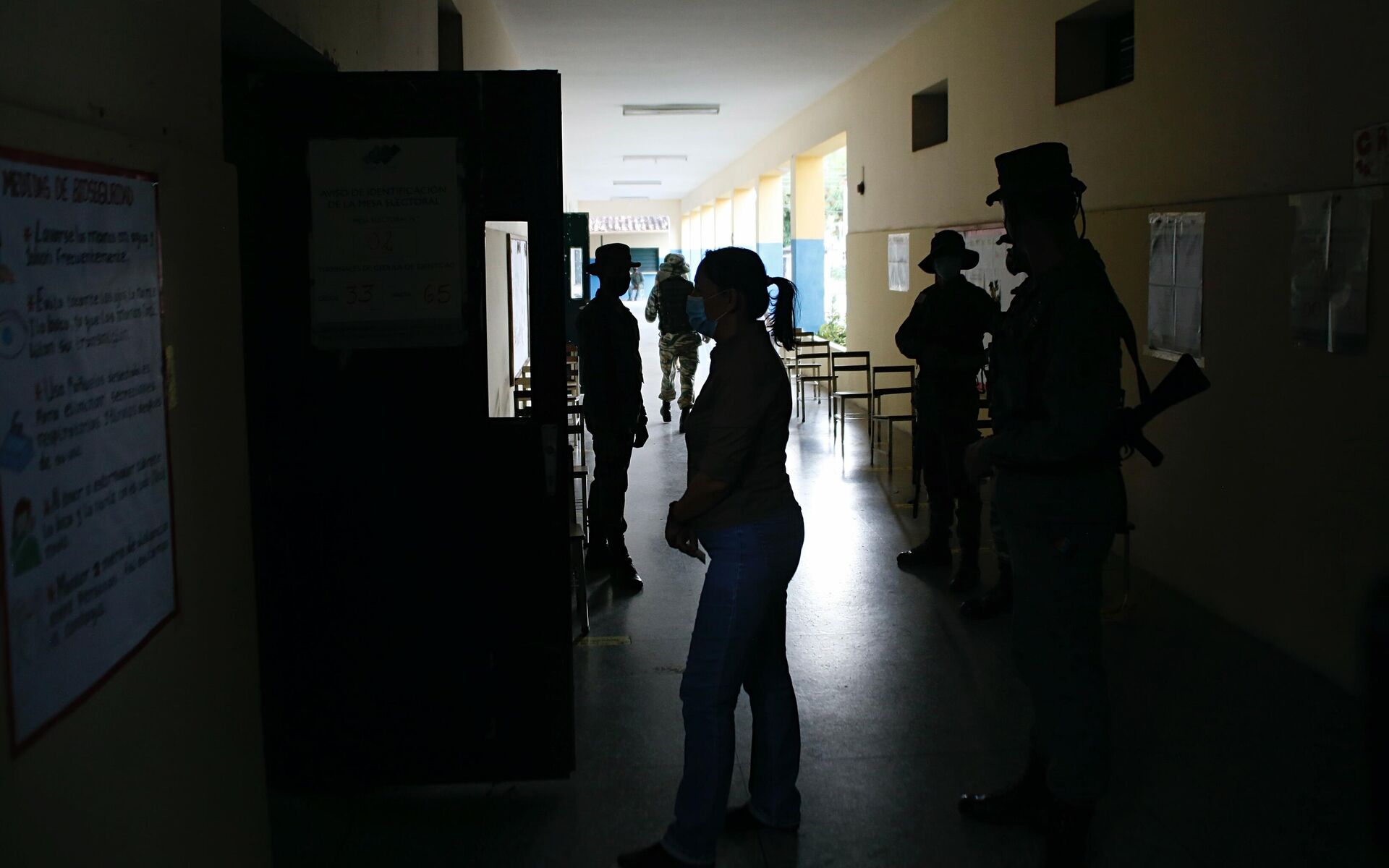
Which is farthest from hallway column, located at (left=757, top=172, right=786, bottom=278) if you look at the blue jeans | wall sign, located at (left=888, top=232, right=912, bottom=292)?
the blue jeans

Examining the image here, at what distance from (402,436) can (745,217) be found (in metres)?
21.4

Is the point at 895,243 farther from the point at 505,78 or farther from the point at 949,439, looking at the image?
the point at 505,78

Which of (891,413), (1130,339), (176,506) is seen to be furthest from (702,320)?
(891,413)

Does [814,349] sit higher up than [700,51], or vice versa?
[700,51]

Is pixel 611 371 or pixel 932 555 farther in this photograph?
pixel 932 555

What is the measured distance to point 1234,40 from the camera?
16.4 feet

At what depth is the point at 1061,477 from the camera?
2.87 m

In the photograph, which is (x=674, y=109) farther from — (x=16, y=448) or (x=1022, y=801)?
(x=16, y=448)

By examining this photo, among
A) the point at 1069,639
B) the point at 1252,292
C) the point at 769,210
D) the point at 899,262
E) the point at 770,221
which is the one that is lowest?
the point at 1069,639

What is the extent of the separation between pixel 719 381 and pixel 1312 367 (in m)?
2.92

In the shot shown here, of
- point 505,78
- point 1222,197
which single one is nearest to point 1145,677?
point 1222,197

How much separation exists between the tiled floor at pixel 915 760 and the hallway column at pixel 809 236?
11763 millimetres

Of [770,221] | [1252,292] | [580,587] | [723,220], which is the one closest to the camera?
[1252,292]

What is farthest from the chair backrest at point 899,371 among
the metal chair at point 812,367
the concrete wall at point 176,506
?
the concrete wall at point 176,506
